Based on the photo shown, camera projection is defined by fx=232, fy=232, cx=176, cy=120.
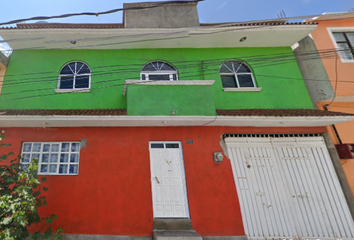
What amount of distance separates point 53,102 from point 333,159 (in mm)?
9945

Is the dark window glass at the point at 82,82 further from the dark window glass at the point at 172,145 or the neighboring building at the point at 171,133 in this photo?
the dark window glass at the point at 172,145

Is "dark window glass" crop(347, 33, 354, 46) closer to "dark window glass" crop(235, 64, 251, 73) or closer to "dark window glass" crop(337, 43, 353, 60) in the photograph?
"dark window glass" crop(337, 43, 353, 60)

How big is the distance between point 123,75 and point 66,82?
2.14 metres

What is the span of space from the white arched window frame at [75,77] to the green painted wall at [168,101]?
2.20 meters

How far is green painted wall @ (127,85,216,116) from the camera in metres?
7.38

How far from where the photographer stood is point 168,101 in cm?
760

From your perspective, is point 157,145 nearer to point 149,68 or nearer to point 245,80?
point 149,68

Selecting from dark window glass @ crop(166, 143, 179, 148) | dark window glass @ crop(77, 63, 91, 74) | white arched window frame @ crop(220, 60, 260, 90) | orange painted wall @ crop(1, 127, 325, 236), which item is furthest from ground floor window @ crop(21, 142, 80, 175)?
white arched window frame @ crop(220, 60, 260, 90)

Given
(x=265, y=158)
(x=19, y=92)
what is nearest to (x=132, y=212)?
(x=265, y=158)

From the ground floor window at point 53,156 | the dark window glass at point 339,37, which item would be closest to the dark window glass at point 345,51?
the dark window glass at point 339,37

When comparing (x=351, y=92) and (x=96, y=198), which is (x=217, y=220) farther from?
(x=351, y=92)

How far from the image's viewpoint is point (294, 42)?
9812mm

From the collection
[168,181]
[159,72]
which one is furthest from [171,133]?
[159,72]

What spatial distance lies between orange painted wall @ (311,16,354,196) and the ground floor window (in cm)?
881
